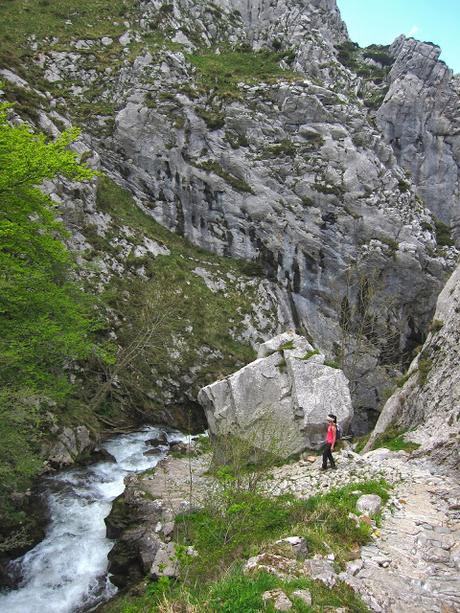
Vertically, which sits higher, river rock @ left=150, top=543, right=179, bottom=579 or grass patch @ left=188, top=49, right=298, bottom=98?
grass patch @ left=188, top=49, right=298, bottom=98

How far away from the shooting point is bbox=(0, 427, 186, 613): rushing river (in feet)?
43.4

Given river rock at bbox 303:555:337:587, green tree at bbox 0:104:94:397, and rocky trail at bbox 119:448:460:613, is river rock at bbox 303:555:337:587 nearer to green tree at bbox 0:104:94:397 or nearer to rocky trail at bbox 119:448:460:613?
rocky trail at bbox 119:448:460:613

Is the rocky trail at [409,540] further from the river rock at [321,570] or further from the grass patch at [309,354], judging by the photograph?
the grass patch at [309,354]

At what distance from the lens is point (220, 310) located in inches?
1556

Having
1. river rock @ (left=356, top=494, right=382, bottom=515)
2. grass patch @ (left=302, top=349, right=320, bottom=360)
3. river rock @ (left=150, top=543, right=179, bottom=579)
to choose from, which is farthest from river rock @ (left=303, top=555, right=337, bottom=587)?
grass patch @ (left=302, top=349, right=320, bottom=360)

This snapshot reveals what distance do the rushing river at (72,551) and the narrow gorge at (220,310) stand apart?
0.30 feet

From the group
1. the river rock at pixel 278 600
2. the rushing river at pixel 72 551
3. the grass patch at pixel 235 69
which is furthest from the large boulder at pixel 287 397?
the grass patch at pixel 235 69

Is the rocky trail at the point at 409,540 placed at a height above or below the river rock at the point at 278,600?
above

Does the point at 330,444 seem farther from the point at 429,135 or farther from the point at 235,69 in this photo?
the point at 429,135

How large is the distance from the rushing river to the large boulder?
5.61 meters

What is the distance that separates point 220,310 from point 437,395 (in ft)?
79.8

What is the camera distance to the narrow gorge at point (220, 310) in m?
12.0

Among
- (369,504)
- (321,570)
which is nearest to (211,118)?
(369,504)

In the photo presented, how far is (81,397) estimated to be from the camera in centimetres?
2764
